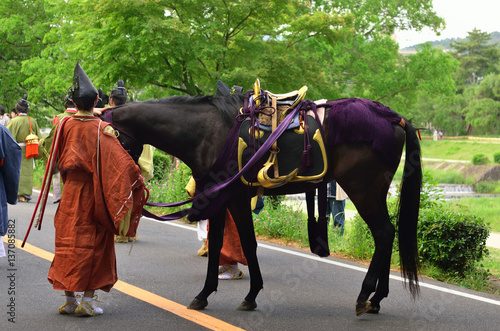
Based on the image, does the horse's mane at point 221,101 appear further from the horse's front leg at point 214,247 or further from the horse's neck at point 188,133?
the horse's front leg at point 214,247

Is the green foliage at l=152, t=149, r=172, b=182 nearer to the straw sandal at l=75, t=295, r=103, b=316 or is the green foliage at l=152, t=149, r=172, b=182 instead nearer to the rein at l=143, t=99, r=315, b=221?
the rein at l=143, t=99, r=315, b=221

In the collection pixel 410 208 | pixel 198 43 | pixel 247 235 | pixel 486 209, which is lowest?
pixel 486 209

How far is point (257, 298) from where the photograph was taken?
5684mm

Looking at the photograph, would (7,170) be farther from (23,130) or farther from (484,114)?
(484,114)

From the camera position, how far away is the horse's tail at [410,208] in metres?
5.41

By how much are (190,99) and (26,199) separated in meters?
8.70

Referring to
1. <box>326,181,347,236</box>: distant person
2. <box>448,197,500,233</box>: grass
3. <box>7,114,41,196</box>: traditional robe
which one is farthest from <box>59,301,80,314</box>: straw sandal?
<box>7,114,41,196</box>: traditional robe

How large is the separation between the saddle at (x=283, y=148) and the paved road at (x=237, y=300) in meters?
1.19

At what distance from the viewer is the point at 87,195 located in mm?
4793

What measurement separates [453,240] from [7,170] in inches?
199

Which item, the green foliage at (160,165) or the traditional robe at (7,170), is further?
the green foliage at (160,165)

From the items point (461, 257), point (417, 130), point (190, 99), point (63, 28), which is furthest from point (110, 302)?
point (63, 28)

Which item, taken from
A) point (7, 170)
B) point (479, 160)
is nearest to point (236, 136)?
point (7, 170)

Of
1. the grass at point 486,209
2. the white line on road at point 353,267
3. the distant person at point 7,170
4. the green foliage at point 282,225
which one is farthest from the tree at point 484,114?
the distant person at point 7,170
